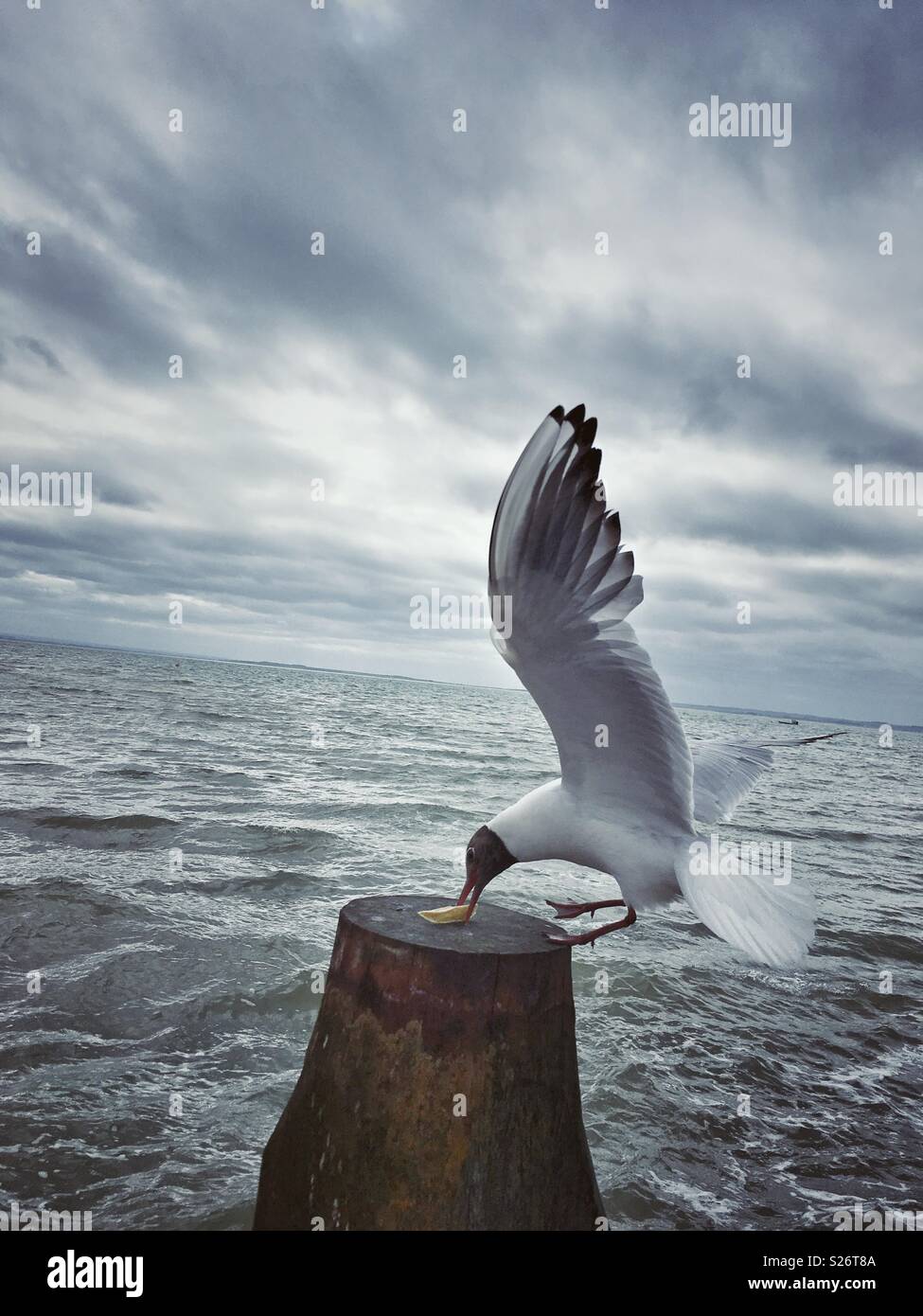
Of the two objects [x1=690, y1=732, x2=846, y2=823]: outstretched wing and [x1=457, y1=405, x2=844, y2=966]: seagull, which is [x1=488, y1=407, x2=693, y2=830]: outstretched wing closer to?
[x1=457, y1=405, x2=844, y2=966]: seagull

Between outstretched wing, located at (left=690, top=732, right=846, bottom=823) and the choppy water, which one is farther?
outstretched wing, located at (left=690, top=732, right=846, bottom=823)

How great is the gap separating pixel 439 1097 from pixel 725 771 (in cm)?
284

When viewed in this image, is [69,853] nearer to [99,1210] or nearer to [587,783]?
[99,1210]

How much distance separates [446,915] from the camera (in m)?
2.80

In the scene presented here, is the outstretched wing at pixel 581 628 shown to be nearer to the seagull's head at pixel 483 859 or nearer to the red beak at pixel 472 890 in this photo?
the seagull's head at pixel 483 859

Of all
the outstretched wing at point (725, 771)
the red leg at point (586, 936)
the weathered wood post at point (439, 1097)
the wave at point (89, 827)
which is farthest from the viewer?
the wave at point (89, 827)

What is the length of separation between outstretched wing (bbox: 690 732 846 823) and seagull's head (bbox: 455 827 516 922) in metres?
1.28

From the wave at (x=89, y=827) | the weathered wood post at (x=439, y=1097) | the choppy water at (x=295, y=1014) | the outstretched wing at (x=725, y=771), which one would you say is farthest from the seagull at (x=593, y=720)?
the wave at (x=89, y=827)

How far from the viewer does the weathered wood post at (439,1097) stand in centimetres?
225

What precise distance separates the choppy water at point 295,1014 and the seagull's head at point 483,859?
64.6 inches

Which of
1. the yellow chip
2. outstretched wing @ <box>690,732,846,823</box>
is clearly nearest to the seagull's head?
the yellow chip

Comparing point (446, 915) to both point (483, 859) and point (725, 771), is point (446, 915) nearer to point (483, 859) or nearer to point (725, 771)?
point (483, 859)

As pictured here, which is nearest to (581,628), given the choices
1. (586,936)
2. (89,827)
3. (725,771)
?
(586,936)

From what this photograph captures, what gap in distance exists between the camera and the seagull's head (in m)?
3.12
